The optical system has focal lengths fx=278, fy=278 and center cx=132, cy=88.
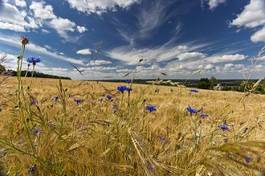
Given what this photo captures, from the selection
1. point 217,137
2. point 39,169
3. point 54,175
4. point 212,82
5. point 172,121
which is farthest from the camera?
point 172,121

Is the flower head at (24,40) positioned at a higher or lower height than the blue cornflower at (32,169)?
higher

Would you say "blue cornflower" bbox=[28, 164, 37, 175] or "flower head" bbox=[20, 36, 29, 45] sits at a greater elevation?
"flower head" bbox=[20, 36, 29, 45]

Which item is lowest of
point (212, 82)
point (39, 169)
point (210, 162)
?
point (39, 169)

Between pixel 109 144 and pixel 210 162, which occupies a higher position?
pixel 210 162

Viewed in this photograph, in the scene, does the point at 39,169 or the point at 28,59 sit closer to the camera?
the point at 39,169

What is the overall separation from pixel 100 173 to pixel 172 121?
80.2 inches

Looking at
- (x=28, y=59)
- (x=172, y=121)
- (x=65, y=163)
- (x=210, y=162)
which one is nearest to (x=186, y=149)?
(x=65, y=163)

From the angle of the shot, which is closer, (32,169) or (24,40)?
(24,40)

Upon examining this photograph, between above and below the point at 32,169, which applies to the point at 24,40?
above

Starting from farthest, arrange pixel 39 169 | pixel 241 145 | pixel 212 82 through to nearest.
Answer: pixel 212 82 < pixel 39 169 < pixel 241 145

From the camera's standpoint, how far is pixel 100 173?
4.20 ft

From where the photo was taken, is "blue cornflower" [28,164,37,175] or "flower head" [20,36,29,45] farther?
"blue cornflower" [28,164,37,175]

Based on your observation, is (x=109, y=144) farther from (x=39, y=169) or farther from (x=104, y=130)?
(x=39, y=169)

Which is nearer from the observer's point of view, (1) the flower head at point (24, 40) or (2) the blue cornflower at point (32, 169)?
(1) the flower head at point (24, 40)
